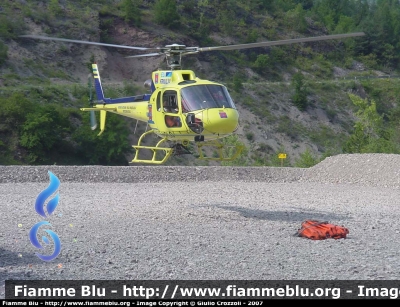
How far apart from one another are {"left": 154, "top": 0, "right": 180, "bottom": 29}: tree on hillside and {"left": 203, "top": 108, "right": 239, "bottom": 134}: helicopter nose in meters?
55.5

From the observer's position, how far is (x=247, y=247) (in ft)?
41.0

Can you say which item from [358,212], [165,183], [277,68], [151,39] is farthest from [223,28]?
[358,212]

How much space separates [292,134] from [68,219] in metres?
45.2

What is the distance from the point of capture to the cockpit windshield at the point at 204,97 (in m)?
14.5

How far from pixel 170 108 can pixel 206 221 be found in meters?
2.83

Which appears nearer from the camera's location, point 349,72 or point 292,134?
point 292,134

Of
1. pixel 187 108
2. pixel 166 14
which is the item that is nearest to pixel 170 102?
pixel 187 108

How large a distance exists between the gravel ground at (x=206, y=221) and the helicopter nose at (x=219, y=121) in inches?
85.2

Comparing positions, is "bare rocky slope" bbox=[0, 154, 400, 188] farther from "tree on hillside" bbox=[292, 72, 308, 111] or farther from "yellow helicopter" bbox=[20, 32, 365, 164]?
"tree on hillside" bbox=[292, 72, 308, 111]

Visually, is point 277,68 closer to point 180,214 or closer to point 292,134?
point 292,134

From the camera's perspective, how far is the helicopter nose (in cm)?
1423

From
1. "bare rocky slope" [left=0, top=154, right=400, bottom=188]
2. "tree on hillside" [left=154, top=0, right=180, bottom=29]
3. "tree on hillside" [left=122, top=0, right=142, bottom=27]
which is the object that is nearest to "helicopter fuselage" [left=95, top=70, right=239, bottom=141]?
"bare rocky slope" [left=0, top=154, right=400, bottom=188]

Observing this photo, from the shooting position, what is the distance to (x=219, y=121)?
1422cm

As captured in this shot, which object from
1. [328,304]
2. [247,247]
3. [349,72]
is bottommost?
[349,72]
